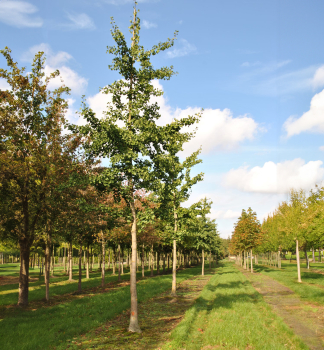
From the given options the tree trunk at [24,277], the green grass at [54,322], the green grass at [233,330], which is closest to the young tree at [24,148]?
the tree trunk at [24,277]


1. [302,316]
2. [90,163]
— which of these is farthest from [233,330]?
[90,163]

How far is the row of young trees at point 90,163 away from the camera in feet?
40.9

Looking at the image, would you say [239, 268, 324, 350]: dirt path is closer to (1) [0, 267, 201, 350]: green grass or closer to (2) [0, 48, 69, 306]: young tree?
(1) [0, 267, 201, 350]: green grass

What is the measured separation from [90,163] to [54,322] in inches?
368

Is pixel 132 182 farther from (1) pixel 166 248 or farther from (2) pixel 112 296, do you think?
(1) pixel 166 248

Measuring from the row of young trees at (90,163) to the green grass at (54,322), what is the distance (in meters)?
2.56

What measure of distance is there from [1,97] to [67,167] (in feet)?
17.9

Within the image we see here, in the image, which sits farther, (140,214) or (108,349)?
(140,214)

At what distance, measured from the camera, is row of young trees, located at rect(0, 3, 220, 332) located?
40.9 feet

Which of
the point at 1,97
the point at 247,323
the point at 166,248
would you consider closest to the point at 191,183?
the point at 247,323

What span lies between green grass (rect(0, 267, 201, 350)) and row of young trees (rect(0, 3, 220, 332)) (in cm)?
256

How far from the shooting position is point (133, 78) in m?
13.7

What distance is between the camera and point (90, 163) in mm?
18312

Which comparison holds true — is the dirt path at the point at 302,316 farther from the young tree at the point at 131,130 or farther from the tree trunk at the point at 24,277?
the tree trunk at the point at 24,277
